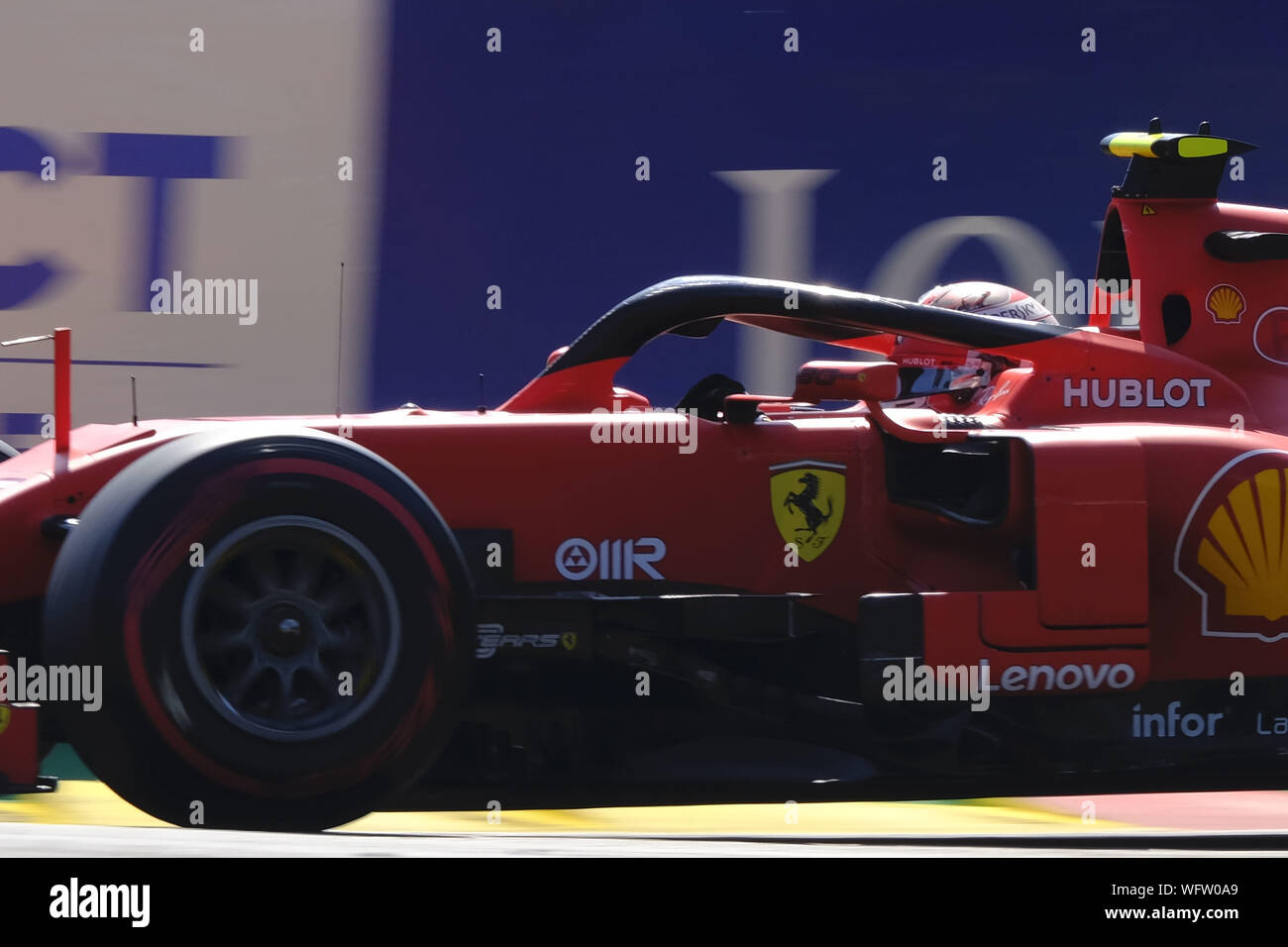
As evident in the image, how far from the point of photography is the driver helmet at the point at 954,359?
4.32 meters

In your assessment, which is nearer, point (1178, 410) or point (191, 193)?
point (1178, 410)

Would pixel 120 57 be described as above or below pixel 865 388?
above

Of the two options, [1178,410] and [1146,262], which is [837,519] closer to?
[1178,410]

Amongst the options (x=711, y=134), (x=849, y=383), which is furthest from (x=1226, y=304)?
(x=711, y=134)

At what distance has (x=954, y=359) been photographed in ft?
14.2

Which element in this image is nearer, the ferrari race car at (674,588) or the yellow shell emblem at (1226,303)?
the ferrari race car at (674,588)

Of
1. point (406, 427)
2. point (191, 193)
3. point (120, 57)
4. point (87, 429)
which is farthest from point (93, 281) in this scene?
point (406, 427)

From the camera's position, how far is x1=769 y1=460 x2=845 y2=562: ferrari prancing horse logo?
3.52 m

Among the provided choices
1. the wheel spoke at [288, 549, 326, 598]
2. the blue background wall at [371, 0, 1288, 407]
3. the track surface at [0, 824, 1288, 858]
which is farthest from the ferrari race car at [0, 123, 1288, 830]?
the blue background wall at [371, 0, 1288, 407]

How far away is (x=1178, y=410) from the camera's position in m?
4.02

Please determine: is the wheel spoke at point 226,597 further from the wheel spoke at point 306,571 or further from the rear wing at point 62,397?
the rear wing at point 62,397

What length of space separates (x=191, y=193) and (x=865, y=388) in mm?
4956

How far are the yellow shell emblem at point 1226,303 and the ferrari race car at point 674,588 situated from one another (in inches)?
10.2

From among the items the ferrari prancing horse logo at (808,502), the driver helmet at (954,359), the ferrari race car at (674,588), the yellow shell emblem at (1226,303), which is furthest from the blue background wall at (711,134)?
the ferrari prancing horse logo at (808,502)
